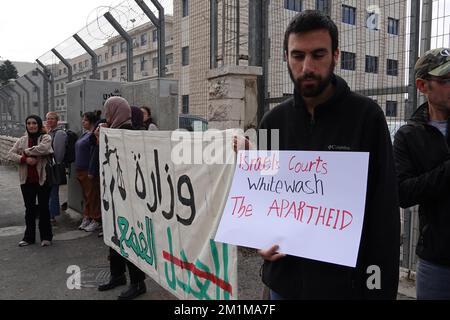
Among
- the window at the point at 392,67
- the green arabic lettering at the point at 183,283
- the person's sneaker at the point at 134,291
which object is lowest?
the person's sneaker at the point at 134,291

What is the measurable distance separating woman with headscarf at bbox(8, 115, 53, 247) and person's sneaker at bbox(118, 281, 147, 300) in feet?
7.92

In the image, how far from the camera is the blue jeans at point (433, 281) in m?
1.98

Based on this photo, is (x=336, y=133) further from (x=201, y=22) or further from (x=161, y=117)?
(x=201, y=22)

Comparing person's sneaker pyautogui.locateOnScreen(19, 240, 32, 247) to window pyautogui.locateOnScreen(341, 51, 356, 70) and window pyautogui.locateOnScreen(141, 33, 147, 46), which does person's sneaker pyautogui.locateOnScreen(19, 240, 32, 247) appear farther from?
window pyautogui.locateOnScreen(341, 51, 356, 70)

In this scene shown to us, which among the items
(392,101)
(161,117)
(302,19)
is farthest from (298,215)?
(161,117)

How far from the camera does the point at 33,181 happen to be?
18.3 feet

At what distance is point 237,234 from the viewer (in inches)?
73.6

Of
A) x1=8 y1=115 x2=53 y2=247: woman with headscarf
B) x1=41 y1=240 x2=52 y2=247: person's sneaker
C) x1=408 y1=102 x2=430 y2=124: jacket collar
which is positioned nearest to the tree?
x1=8 y1=115 x2=53 y2=247: woman with headscarf

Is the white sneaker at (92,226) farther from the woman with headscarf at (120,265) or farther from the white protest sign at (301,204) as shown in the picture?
the white protest sign at (301,204)

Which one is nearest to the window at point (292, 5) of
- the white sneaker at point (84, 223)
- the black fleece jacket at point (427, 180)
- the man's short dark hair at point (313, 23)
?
the black fleece jacket at point (427, 180)

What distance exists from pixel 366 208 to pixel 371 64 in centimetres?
267

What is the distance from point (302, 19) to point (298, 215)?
0.85m

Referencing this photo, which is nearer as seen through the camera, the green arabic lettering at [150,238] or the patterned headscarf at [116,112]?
the green arabic lettering at [150,238]

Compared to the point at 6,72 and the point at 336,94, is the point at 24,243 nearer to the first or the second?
the point at 336,94
